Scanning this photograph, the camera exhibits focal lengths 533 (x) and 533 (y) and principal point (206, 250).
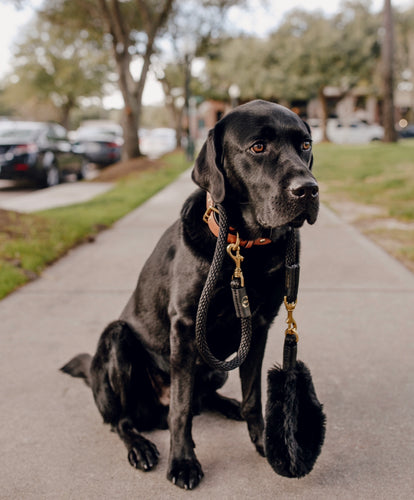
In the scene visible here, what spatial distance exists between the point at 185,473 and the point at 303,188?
4.30 ft

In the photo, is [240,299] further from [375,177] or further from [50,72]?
[50,72]

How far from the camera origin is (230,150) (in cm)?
232

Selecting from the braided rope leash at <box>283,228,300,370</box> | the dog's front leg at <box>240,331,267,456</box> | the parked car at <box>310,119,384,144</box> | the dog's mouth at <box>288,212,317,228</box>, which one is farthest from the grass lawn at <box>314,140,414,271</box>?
the parked car at <box>310,119,384,144</box>

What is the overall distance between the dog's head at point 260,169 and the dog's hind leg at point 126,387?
2.73 feet

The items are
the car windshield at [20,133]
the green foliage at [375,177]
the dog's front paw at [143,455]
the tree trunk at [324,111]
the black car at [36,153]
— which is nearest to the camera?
the dog's front paw at [143,455]

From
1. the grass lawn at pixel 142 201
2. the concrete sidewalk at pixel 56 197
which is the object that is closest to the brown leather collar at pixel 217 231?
the grass lawn at pixel 142 201

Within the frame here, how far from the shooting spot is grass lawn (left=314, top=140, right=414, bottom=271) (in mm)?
7341

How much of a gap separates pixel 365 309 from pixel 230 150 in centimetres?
262

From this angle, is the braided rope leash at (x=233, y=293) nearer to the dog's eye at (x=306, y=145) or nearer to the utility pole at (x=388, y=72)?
the dog's eye at (x=306, y=145)

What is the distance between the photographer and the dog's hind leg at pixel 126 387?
8.25ft

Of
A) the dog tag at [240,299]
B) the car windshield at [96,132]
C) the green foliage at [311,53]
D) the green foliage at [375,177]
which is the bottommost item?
the green foliage at [375,177]

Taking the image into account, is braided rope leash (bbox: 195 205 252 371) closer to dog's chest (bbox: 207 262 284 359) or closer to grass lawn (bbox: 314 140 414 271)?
dog's chest (bbox: 207 262 284 359)

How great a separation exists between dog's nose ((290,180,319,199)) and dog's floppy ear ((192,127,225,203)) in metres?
0.30

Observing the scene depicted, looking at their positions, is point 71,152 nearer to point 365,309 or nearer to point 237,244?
point 365,309
